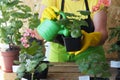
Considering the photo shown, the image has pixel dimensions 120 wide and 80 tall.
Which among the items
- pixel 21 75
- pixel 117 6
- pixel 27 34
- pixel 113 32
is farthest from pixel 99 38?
pixel 117 6

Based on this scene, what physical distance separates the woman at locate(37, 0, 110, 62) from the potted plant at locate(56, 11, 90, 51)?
103 mm

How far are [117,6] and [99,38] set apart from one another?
0.86 metres

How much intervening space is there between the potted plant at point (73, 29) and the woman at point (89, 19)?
0.10 metres

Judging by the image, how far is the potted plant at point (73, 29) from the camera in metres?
0.98

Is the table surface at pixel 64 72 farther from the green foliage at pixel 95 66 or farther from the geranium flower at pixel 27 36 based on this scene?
the geranium flower at pixel 27 36

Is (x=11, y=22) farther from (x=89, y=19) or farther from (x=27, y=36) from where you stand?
(x=89, y=19)

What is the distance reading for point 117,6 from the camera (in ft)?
6.59

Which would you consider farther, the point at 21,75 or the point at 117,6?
the point at 117,6

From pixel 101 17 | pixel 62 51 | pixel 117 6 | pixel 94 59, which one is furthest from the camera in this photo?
pixel 117 6

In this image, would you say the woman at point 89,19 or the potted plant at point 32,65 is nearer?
the potted plant at point 32,65

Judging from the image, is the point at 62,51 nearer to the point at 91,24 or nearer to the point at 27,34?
the point at 91,24

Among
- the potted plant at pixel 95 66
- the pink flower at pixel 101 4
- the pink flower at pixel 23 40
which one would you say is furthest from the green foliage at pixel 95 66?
the pink flower at pixel 23 40

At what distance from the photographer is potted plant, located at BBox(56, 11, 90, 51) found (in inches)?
38.6

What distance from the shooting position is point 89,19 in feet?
4.47
